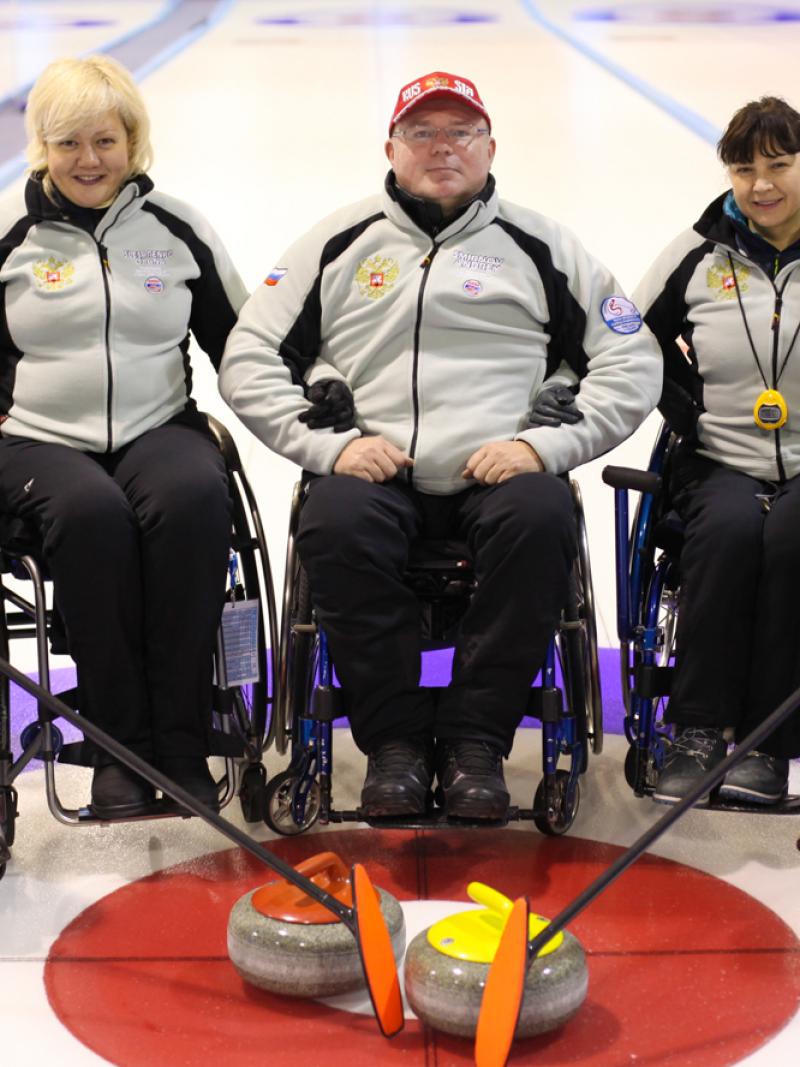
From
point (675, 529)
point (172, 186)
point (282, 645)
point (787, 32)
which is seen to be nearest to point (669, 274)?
point (675, 529)

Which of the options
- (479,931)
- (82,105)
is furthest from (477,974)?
(82,105)

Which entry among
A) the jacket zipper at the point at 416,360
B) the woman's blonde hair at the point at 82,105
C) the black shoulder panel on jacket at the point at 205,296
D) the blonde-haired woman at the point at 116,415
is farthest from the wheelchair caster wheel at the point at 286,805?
Result: the woman's blonde hair at the point at 82,105

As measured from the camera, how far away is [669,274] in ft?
9.62

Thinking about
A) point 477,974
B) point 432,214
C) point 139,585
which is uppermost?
point 432,214

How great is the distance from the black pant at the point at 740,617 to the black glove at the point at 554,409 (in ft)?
0.97

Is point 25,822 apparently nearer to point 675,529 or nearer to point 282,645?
point 282,645

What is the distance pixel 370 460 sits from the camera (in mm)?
2705

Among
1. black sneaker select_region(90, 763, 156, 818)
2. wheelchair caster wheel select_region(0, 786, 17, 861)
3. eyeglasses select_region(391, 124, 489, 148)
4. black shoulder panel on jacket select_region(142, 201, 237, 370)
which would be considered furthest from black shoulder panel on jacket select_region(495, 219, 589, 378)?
wheelchair caster wheel select_region(0, 786, 17, 861)

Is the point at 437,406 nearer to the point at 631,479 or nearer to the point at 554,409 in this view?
the point at 554,409

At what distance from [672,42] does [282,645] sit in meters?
9.35

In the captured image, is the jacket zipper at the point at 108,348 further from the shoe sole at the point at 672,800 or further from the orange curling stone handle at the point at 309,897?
the shoe sole at the point at 672,800

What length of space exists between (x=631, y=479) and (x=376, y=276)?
610mm

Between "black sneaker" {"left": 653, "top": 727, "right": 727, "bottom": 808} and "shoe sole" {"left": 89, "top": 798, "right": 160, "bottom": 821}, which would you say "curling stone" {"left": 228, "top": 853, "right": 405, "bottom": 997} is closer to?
"shoe sole" {"left": 89, "top": 798, "right": 160, "bottom": 821}

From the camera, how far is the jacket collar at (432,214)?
285 cm
